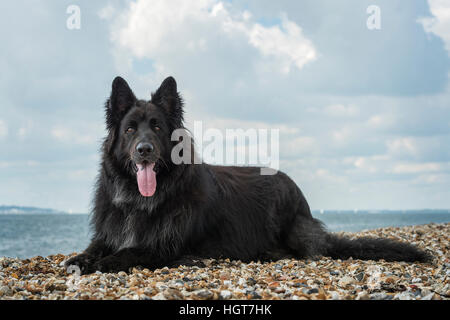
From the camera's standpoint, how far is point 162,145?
20.4ft

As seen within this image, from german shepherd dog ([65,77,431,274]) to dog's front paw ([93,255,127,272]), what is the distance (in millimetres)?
Result: 13

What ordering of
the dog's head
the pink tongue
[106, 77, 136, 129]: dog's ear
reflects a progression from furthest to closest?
[106, 77, 136, 129]: dog's ear
the pink tongue
the dog's head

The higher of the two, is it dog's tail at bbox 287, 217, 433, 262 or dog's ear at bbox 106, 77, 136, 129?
dog's ear at bbox 106, 77, 136, 129

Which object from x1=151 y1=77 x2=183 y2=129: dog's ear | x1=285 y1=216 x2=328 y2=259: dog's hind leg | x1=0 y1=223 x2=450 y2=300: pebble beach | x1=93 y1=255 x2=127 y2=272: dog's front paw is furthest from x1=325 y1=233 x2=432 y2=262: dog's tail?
x1=93 y1=255 x2=127 y2=272: dog's front paw

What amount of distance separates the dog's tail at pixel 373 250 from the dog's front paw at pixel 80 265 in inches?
154

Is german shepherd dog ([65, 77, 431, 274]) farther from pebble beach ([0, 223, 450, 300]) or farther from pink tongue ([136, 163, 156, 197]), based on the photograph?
pebble beach ([0, 223, 450, 300])

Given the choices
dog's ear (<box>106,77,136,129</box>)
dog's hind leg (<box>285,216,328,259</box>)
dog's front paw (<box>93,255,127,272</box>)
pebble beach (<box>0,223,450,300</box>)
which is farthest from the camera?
dog's hind leg (<box>285,216,328,259</box>)

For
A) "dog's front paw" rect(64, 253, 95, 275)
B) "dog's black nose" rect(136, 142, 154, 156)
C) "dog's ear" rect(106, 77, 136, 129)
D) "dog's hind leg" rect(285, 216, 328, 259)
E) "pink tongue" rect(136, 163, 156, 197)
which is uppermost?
"dog's ear" rect(106, 77, 136, 129)

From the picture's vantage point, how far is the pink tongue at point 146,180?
6.15m

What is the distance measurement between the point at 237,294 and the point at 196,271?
1.69 metres

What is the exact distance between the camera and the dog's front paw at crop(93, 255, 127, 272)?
5777 millimetres

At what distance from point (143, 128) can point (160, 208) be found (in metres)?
1.20

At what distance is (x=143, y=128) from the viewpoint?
6.20 meters
